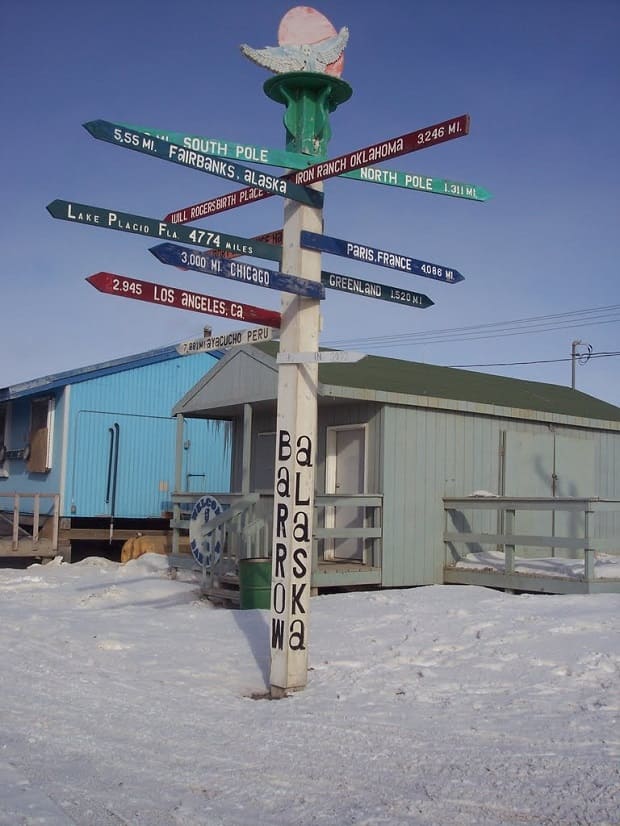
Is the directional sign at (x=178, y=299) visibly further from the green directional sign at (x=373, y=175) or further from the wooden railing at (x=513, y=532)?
the wooden railing at (x=513, y=532)

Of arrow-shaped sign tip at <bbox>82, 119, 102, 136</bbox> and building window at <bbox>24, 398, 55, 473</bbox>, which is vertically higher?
arrow-shaped sign tip at <bbox>82, 119, 102, 136</bbox>

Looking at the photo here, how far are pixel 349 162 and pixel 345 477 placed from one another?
7.92 metres

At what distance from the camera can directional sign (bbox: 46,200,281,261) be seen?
6.23 metres

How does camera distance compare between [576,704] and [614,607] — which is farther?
[614,607]

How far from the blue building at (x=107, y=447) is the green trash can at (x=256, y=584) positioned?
9.23 metres

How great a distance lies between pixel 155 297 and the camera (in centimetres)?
670

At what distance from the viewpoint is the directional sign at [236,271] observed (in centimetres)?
661

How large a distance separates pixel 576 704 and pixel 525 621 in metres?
2.75

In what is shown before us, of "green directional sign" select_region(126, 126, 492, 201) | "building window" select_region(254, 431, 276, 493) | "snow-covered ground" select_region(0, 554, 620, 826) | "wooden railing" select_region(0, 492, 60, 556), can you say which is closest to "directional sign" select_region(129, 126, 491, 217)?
"green directional sign" select_region(126, 126, 492, 201)

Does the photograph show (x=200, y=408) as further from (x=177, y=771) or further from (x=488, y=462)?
(x=177, y=771)

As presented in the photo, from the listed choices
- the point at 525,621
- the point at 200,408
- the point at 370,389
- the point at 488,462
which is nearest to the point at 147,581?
the point at 200,408

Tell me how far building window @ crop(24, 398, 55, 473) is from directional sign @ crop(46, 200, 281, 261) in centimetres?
1465

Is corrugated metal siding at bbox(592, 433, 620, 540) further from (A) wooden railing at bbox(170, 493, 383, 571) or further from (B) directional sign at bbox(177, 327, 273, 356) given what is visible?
(B) directional sign at bbox(177, 327, 273, 356)

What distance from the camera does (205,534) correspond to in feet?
44.6
